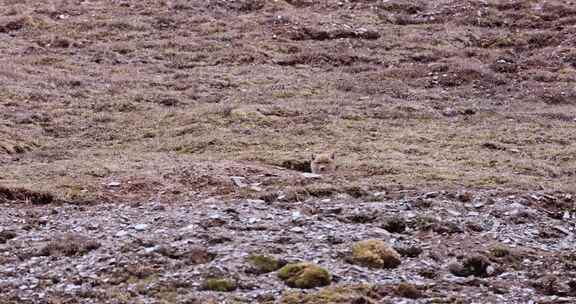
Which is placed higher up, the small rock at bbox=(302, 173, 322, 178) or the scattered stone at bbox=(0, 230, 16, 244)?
the scattered stone at bbox=(0, 230, 16, 244)

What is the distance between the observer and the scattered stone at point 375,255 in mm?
12484

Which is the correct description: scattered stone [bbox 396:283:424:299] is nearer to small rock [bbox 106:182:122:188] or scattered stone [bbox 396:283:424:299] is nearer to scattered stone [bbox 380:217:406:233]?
scattered stone [bbox 380:217:406:233]

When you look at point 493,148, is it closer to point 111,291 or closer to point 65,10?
point 111,291

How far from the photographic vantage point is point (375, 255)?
1264 centimetres

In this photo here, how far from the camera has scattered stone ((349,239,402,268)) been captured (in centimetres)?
1248

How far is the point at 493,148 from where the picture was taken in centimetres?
2173

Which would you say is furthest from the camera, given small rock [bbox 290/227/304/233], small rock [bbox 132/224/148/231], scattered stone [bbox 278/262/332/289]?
small rock [bbox 132/224/148/231]

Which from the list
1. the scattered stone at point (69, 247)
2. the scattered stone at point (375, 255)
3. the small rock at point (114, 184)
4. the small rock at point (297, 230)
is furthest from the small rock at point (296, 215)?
the small rock at point (114, 184)

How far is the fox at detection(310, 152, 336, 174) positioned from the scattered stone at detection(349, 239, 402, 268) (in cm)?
569

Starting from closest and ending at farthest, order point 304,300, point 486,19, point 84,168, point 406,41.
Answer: point 304,300 → point 84,168 → point 406,41 → point 486,19

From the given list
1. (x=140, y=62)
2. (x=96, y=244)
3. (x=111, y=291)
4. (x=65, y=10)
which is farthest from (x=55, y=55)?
(x=111, y=291)

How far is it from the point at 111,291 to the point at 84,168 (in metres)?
7.93

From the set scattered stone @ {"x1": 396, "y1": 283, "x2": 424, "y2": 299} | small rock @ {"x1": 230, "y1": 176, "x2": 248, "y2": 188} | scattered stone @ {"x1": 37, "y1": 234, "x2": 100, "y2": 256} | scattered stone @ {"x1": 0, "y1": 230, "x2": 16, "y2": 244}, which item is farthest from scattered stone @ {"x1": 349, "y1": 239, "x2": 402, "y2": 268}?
scattered stone @ {"x1": 0, "y1": 230, "x2": 16, "y2": 244}

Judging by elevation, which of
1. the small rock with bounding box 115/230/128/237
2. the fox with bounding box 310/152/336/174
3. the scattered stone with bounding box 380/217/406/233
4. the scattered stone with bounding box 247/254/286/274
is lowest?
the fox with bounding box 310/152/336/174
